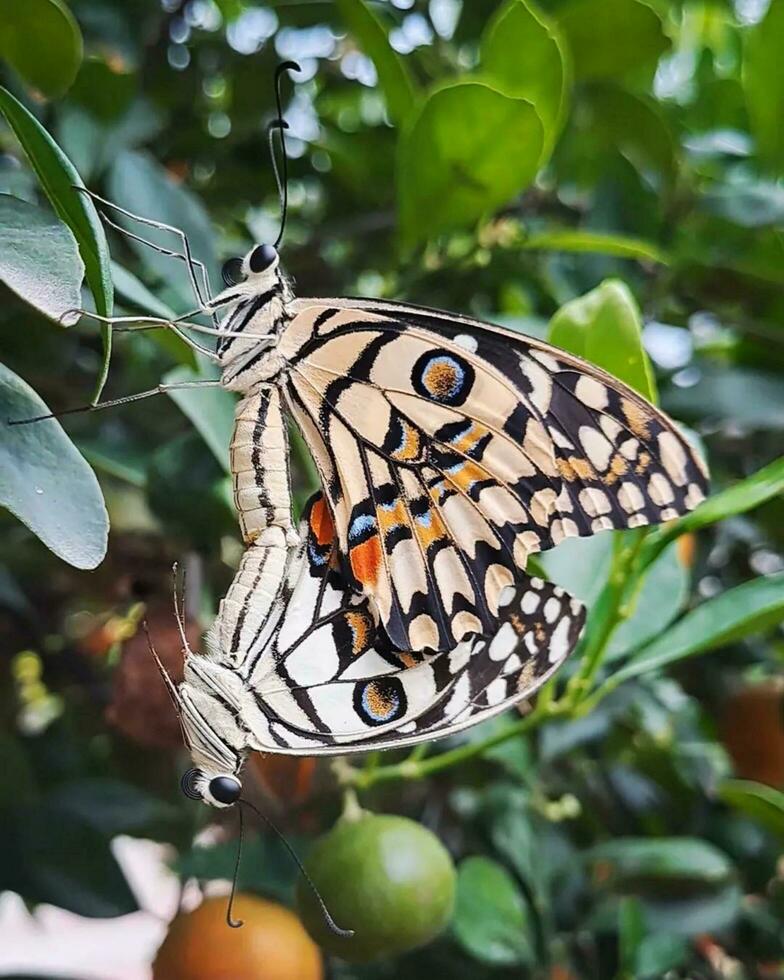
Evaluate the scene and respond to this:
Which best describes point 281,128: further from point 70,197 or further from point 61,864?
point 61,864

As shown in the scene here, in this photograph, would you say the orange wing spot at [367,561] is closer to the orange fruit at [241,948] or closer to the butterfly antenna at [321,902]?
the butterfly antenna at [321,902]

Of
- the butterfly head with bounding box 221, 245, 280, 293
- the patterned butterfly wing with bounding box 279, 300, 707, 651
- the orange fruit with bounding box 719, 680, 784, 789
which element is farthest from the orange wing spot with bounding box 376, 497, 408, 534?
the orange fruit with bounding box 719, 680, 784, 789

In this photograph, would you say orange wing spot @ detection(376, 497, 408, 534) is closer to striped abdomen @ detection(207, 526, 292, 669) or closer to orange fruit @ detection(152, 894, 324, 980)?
striped abdomen @ detection(207, 526, 292, 669)

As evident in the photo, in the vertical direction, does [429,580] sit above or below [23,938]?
above

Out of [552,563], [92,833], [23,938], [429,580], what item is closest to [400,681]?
[429,580]

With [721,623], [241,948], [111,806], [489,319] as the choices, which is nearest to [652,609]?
[721,623]

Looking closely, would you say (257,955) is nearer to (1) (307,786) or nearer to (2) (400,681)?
(1) (307,786)
